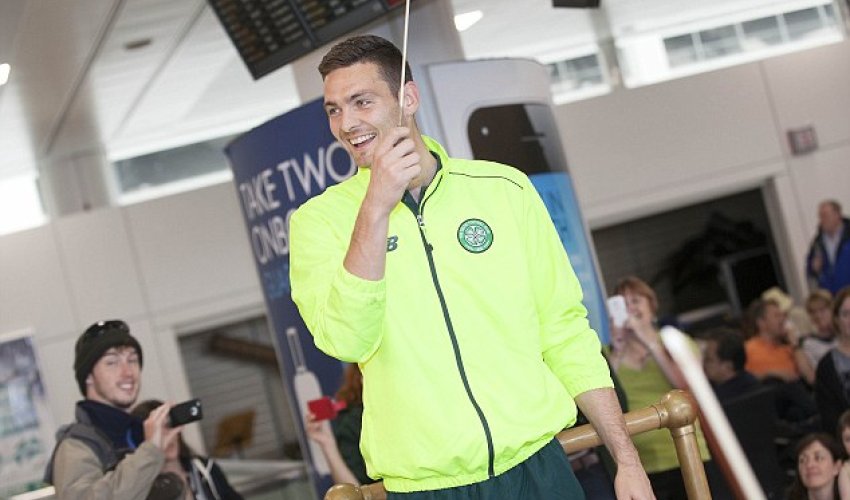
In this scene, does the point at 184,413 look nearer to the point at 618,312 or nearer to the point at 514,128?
the point at 514,128

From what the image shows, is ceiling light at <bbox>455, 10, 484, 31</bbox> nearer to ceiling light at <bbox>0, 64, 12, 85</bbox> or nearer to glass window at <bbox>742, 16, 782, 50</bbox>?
ceiling light at <bbox>0, 64, 12, 85</bbox>

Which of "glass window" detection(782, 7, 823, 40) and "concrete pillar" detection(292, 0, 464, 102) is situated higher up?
"glass window" detection(782, 7, 823, 40)

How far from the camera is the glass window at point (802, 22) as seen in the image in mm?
11312

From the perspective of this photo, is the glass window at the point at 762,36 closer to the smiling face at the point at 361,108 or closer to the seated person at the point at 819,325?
the seated person at the point at 819,325

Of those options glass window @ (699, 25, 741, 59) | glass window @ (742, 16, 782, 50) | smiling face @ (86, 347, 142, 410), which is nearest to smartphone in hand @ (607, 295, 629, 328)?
smiling face @ (86, 347, 142, 410)

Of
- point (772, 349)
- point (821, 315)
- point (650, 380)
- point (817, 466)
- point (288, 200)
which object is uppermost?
point (288, 200)

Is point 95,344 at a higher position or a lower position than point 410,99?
lower

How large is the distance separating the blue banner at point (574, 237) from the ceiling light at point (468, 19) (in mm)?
3774

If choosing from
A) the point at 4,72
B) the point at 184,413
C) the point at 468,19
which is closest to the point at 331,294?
the point at 184,413

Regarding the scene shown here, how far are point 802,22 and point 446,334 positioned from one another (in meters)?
9.81

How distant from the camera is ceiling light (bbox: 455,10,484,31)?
8352 millimetres

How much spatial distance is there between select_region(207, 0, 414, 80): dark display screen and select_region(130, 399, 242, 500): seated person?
5.72ft

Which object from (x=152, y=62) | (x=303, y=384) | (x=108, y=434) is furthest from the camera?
(x=152, y=62)

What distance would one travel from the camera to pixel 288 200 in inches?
180
